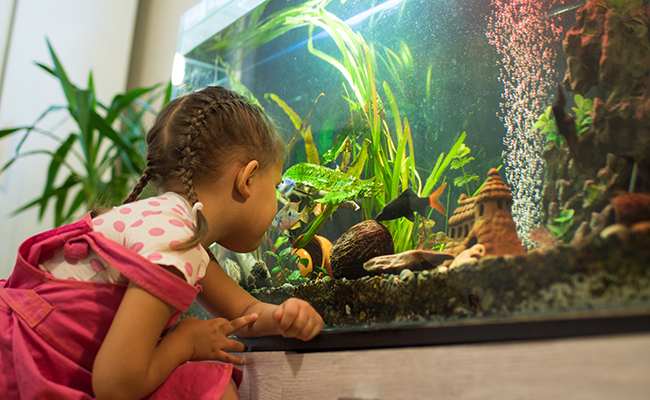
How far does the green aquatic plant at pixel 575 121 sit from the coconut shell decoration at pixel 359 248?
0.31 metres

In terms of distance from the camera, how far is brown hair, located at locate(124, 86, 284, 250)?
0.81 metres

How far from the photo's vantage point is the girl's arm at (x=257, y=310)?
2.19 feet

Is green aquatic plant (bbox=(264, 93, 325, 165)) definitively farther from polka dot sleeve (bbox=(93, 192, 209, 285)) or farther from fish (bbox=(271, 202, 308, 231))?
polka dot sleeve (bbox=(93, 192, 209, 285))

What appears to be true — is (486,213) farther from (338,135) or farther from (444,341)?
(338,135)

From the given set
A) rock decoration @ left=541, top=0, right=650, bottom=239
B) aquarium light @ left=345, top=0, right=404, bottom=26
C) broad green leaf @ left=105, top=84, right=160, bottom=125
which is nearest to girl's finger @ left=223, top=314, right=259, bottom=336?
rock decoration @ left=541, top=0, right=650, bottom=239

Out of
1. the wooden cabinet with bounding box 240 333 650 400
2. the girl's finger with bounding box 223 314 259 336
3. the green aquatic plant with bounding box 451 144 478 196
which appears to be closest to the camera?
the wooden cabinet with bounding box 240 333 650 400

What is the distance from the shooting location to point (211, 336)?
2.60ft

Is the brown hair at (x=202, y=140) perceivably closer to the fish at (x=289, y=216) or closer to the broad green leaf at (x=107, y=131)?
the fish at (x=289, y=216)

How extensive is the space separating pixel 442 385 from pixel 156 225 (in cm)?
47

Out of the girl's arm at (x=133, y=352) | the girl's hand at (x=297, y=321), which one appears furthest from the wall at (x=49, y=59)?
the girl's hand at (x=297, y=321)

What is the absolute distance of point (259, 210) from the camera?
88 cm

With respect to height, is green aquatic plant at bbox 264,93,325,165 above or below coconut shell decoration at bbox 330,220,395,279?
above

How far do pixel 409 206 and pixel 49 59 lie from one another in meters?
2.35

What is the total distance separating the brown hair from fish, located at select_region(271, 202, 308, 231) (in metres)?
0.17
